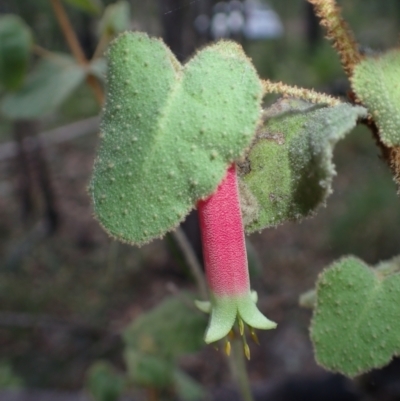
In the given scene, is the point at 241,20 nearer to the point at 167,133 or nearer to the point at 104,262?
the point at 104,262

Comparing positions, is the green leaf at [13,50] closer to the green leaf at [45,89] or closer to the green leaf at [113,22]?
the green leaf at [45,89]

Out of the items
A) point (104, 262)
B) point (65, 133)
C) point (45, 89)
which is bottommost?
point (65, 133)

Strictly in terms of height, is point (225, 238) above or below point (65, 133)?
above

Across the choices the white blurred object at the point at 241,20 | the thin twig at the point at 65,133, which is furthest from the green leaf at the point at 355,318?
the thin twig at the point at 65,133

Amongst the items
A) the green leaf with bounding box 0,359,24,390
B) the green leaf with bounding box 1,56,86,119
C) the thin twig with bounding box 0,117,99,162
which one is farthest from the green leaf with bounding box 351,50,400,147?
the thin twig with bounding box 0,117,99,162

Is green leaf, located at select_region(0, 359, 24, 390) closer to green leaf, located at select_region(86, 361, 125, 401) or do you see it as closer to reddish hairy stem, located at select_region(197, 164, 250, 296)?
green leaf, located at select_region(86, 361, 125, 401)

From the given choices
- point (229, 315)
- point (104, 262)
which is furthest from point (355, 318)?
point (104, 262)
